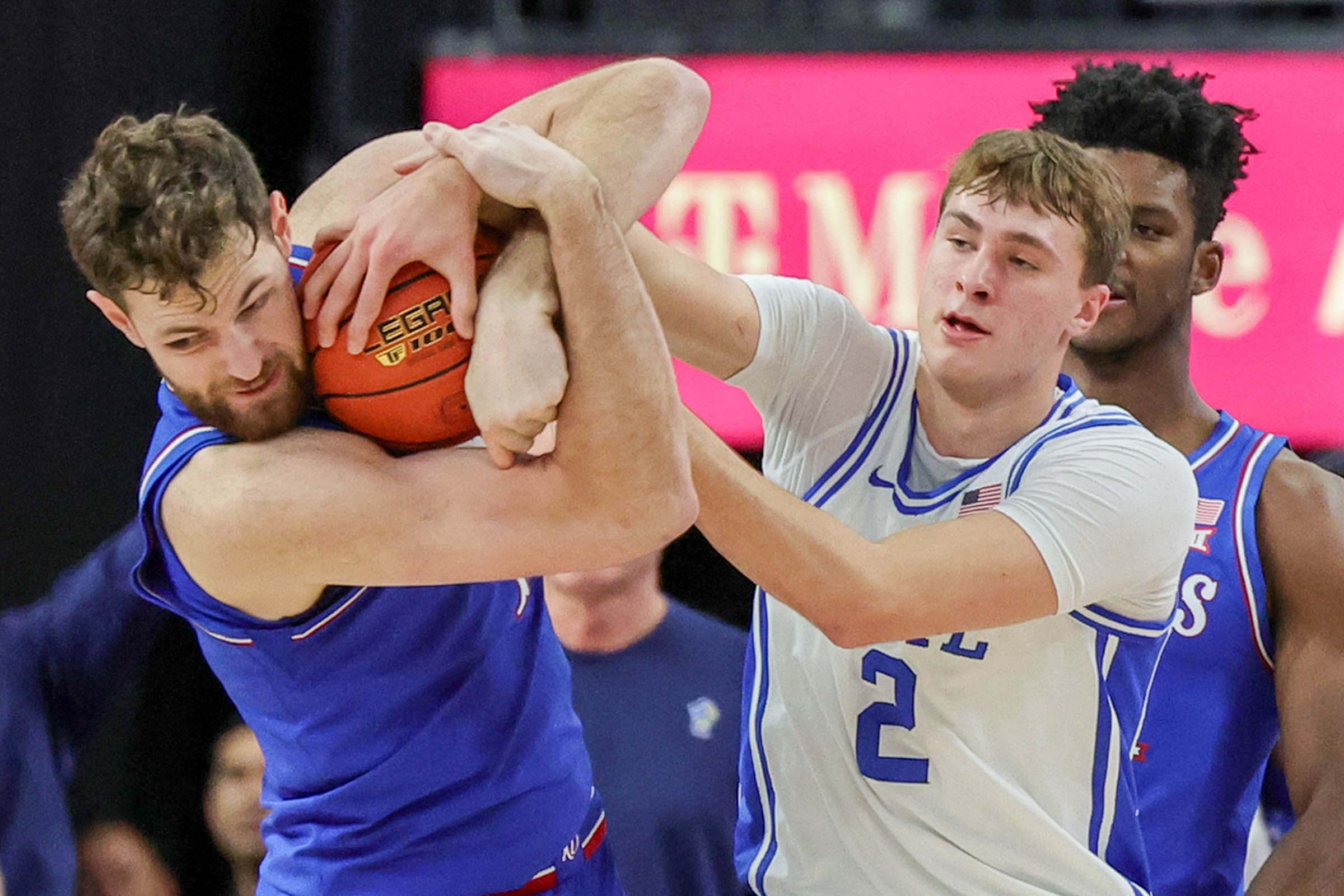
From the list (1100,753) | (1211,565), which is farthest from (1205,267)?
(1100,753)

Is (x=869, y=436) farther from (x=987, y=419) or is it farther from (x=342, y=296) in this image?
(x=342, y=296)

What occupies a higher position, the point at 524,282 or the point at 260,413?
the point at 524,282

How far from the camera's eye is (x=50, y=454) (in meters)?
5.41

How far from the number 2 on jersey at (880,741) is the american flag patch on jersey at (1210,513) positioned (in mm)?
1133

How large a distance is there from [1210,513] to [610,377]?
189 centimetres

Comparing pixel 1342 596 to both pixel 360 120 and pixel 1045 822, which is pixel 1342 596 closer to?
pixel 1045 822

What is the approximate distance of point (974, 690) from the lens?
2.77m

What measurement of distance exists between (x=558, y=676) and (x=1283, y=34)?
11.8 ft

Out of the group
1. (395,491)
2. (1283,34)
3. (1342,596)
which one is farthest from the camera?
(1283,34)

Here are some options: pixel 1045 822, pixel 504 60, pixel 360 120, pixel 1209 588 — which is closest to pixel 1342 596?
pixel 1209 588

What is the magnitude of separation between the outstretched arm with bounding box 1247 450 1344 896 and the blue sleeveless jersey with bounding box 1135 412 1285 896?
1.7 inches

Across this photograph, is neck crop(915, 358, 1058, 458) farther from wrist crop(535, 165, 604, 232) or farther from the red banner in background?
the red banner in background

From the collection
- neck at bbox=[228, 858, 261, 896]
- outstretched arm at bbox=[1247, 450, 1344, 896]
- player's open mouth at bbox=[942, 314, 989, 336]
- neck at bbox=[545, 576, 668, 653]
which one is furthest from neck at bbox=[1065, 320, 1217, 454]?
neck at bbox=[228, 858, 261, 896]

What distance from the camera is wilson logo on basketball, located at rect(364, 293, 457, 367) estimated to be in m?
2.30
